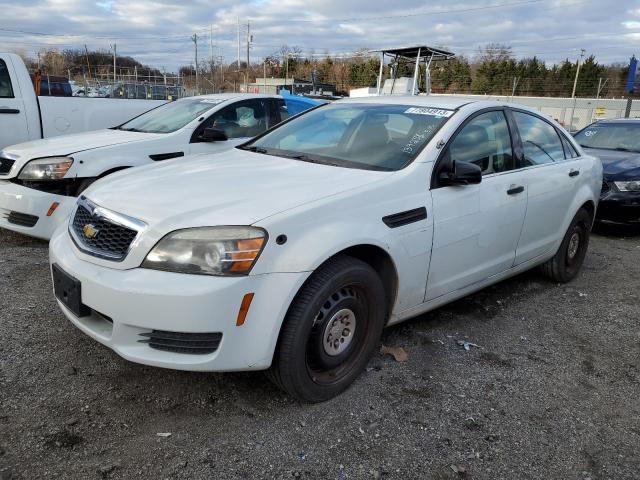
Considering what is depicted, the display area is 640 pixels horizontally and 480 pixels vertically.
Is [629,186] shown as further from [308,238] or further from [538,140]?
[308,238]

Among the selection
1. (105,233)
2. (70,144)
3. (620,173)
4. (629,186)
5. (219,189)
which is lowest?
(629,186)

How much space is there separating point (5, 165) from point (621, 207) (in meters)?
7.00

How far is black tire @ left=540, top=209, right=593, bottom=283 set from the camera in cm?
470

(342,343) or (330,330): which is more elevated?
(330,330)

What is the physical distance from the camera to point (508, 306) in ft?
14.1

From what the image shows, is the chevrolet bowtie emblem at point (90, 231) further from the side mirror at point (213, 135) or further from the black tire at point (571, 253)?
the black tire at point (571, 253)

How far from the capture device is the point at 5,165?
16.7ft

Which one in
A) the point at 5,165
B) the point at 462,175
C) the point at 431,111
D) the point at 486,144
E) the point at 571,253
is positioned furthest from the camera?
the point at 5,165

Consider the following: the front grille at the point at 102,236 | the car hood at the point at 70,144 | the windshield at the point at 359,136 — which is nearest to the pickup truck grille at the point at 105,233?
the front grille at the point at 102,236

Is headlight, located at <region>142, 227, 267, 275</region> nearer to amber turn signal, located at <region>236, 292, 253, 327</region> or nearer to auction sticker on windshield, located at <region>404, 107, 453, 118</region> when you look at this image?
amber turn signal, located at <region>236, 292, 253, 327</region>

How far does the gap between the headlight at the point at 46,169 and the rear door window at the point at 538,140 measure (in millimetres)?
3946

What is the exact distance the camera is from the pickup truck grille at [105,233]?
2.54 m

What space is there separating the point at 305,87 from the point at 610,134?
23157mm

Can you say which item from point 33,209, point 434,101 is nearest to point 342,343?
point 434,101
